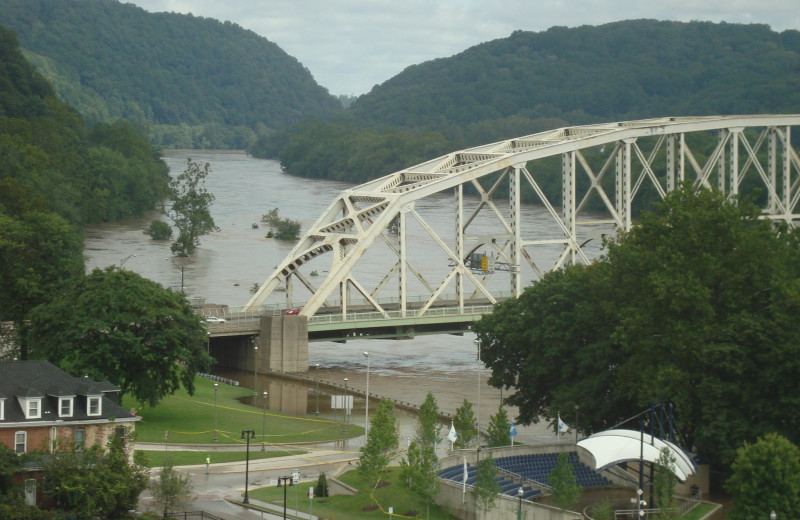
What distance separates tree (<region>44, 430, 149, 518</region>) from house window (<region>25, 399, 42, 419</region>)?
3.01m

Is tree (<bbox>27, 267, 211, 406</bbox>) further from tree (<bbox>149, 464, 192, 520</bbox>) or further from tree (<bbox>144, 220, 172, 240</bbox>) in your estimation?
tree (<bbox>144, 220, 172, 240</bbox>)

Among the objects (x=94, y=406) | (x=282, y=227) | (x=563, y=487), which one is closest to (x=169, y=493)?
(x=94, y=406)

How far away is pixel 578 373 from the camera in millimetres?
63281

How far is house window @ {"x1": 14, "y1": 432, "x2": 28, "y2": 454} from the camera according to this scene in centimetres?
5194

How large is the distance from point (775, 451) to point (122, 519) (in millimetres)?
20428

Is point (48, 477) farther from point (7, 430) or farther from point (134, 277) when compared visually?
point (134, 277)

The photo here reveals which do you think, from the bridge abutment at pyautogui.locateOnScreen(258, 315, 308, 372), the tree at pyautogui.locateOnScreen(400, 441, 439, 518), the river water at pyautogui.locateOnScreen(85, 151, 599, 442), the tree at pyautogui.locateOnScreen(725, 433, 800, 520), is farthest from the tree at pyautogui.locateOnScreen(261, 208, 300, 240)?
the tree at pyautogui.locateOnScreen(725, 433, 800, 520)

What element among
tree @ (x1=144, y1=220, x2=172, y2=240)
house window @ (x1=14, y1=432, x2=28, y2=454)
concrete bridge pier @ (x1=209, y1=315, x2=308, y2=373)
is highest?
tree @ (x1=144, y1=220, x2=172, y2=240)

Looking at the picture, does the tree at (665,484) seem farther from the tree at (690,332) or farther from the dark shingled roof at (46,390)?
the dark shingled roof at (46,390)

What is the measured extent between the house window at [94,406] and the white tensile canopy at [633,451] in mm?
17037

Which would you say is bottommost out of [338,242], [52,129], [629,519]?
[629,519]

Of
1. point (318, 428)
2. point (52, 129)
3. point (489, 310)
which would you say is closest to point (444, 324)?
point (489, 310)

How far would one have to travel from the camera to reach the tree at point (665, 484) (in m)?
47.6

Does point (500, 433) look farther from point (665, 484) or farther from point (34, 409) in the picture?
point (34, 409)
